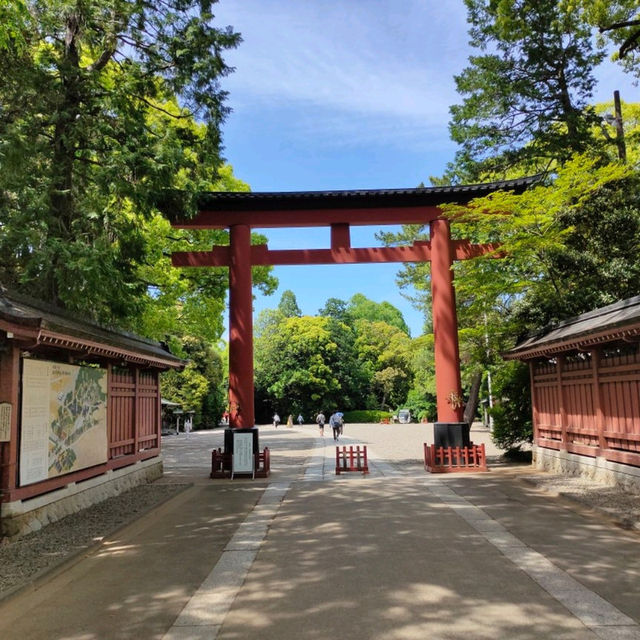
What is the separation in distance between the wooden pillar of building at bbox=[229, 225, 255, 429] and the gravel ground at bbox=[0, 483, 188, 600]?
12.4ft

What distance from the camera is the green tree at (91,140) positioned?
11688 millimetres

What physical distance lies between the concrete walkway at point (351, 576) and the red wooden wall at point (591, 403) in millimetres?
1771

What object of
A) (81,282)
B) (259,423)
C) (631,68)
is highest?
(631,68)

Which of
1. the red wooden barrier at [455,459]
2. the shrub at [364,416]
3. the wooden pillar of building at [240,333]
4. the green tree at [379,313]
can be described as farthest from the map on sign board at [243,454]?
the green tree at [379,313]

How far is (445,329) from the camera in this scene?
1503 cm

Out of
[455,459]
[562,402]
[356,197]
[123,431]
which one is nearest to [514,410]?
[455,459]

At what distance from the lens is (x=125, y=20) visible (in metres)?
13.0

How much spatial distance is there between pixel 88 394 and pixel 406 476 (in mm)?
7586

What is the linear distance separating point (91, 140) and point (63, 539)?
943cm

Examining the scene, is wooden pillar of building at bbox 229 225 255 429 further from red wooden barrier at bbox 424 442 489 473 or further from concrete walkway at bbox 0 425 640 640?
red wooden barrier at bbox 424 442 489 473

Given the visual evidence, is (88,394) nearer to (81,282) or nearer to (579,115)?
(81,282)

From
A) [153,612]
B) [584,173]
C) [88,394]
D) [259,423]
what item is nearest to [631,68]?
[584,173]

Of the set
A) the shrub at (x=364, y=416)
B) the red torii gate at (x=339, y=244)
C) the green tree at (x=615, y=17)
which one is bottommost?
the shrub at (x=364, y=416)

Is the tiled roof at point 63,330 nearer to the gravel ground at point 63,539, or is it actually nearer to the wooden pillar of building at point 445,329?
the gravel ground at point 63,539
